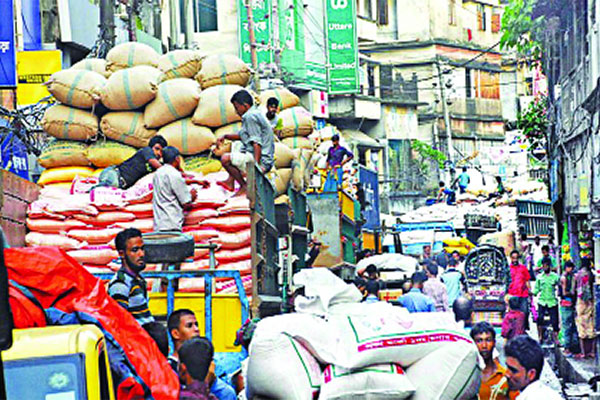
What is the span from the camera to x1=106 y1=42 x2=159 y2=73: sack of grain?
498 inches

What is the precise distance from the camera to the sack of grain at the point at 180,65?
12.5 metres

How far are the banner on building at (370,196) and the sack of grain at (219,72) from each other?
16815mm

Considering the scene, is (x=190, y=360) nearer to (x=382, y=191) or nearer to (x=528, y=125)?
(x=528, y=125)

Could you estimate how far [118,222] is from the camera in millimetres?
9758

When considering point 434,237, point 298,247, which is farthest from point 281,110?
point 434,237

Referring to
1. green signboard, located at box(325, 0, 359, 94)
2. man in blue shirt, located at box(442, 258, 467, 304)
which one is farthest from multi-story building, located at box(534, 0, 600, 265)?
green signboard, located at box(325, 0, 359, 94)

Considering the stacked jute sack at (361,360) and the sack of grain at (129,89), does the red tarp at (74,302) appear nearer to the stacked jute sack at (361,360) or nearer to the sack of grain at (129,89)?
the stacked jute sack at (361,360)

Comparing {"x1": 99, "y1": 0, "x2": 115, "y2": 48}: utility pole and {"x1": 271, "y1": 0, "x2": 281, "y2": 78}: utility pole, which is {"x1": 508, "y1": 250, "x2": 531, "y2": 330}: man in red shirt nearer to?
{"x1": 99, "y1": 0, "x2": 115, "y2": 48}: utility pole

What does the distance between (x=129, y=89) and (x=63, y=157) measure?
94 centimetres

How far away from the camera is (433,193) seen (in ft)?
187

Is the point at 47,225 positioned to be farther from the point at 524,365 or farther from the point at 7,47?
the point at 7,47

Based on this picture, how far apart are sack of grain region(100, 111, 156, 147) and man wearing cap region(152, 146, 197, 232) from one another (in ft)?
6.49

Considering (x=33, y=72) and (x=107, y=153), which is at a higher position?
(x=33, y=72)

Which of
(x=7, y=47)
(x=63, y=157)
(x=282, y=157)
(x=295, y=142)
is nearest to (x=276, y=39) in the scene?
(x=7, y=47)
